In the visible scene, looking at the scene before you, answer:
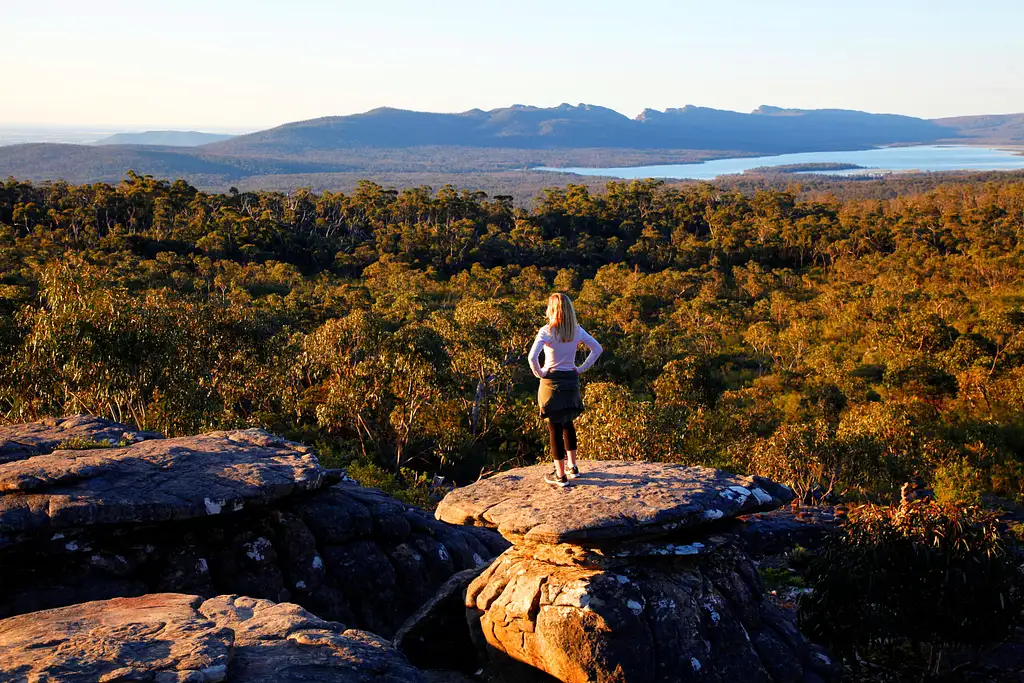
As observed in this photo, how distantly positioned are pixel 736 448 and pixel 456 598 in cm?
1497

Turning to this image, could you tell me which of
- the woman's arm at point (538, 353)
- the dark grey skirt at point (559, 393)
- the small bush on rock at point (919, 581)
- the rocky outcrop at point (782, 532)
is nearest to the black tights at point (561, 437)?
the dark grey skirt at point (559, 393)

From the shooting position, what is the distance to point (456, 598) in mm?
12445

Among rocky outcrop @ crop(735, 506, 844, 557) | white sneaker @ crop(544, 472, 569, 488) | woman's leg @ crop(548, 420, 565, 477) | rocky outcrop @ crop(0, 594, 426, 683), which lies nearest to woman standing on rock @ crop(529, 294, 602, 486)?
woman's leg @ crop(548, 420, 565, 477)

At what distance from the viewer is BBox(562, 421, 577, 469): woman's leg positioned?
1111 cm

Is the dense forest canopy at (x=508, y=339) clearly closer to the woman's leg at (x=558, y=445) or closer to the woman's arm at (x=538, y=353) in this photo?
the woman's leg at (x=558, y=445)

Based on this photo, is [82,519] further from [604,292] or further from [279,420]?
[604,292]

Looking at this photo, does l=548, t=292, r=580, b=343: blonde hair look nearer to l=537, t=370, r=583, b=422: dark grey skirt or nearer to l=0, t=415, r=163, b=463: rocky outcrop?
l=537, t=370, r=583, b=422: dark grey skirt

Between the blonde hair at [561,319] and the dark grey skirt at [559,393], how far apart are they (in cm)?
52

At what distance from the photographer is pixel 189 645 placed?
26.8 feet

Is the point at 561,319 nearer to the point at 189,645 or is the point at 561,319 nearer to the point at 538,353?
the point at 538,353

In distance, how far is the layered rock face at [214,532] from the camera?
10.7 meters

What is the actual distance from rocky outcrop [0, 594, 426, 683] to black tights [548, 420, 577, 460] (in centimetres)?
358

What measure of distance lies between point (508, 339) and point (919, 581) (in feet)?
74.9

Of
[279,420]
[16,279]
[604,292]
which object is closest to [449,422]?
[279,420]
